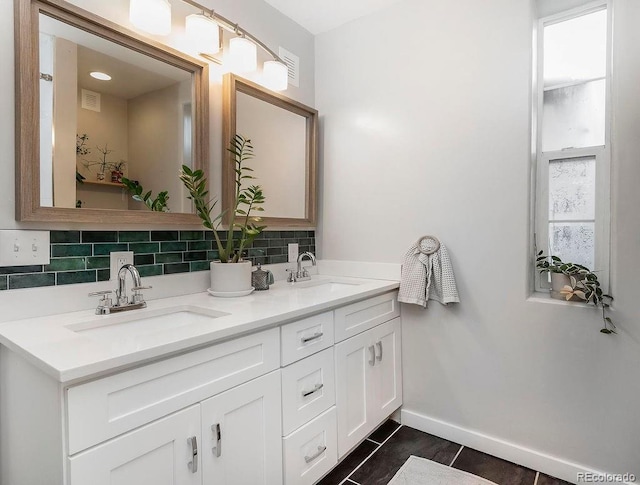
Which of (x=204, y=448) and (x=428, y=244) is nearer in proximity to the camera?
(x=204, y=448)

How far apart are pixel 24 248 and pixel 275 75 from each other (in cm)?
146

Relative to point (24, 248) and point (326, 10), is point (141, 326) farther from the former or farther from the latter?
point (326, 10)

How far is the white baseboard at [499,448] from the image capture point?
164 centimetres

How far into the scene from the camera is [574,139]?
175 cm

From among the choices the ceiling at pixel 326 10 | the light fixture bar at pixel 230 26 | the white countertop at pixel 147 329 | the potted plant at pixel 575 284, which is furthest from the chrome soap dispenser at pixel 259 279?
the ceiling at pixel 326 10

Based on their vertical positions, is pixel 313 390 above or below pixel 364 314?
below

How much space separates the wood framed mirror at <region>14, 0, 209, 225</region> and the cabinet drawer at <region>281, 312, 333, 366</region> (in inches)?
27.5

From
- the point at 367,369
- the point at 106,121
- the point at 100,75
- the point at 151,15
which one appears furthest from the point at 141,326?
the point at 151,15

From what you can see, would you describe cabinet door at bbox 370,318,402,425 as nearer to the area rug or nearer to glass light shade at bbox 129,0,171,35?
the area rug

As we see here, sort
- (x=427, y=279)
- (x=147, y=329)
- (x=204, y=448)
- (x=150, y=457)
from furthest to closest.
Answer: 1. (x=427, y=279)
2. (x=147, y=329)
3. (x=204, y=448)
4. (x=150, y=457)

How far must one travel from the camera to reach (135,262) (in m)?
1.51

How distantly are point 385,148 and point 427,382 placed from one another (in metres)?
1.34

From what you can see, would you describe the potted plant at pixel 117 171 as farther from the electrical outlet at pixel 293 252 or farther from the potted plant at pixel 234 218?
the electrical outlet at pixel 293 252

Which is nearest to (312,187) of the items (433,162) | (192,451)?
(433,162)
